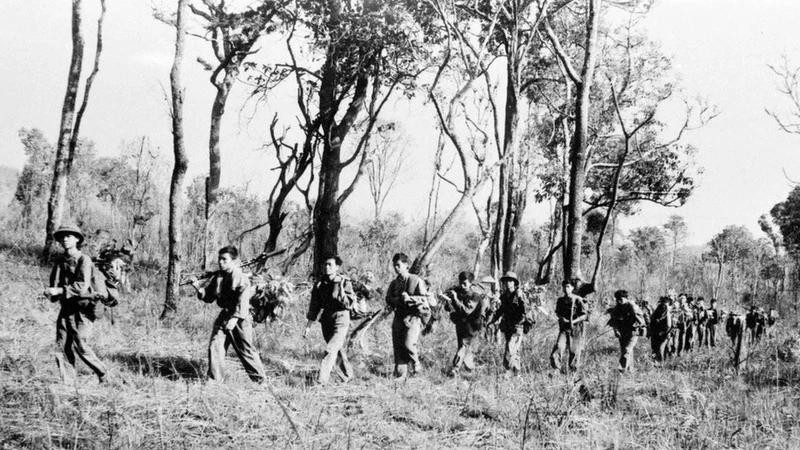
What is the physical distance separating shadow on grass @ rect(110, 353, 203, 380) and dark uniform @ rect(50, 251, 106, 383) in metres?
0.91

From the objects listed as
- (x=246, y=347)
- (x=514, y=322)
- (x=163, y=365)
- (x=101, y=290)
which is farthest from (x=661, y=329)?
(x=101, y=290)

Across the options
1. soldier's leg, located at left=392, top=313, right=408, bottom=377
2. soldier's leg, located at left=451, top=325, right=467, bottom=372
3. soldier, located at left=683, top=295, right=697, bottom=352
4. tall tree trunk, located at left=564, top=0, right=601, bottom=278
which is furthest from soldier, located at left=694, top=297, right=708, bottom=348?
soldier's leg, located at left=392, top=313, right=408, bottom=377

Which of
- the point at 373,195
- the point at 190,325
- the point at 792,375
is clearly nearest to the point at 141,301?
the point at 190,325

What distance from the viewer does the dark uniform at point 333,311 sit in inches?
255

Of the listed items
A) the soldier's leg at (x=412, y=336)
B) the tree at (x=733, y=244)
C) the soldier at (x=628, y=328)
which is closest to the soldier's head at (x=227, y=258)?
the soldier's leg at (x=412, y=336)

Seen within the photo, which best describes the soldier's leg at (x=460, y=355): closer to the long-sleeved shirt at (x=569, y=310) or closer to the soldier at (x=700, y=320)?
the long-sleeved shirt at (x=569, y=310)

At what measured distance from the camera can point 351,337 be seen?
9344 millimetres

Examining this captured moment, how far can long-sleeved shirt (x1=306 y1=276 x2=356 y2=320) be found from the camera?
6625mm

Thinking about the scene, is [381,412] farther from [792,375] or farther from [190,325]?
Answer: [792,375]

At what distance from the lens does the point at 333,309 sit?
262 inches

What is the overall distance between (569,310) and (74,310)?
21.6ft

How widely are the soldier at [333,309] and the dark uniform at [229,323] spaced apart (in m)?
0.78

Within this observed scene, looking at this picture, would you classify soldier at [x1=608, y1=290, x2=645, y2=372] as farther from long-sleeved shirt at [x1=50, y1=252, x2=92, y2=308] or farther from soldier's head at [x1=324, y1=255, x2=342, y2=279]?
long-sleeved shirt at [x1=50, y1=252, x2=92, y2=308]

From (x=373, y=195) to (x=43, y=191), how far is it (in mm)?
18492
